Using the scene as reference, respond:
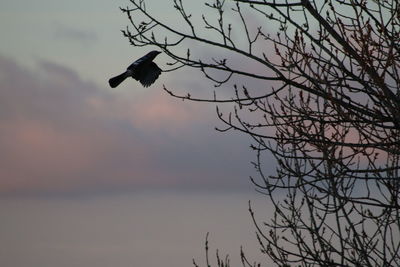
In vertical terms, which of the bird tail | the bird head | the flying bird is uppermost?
the bird head

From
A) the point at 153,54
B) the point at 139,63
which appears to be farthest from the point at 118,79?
the point at 153,54

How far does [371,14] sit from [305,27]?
23.2 inches

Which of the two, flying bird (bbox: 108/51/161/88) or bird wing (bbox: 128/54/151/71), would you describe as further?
bird wing (bbox: 128/54/151/71)

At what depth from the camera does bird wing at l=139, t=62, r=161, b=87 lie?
6.65 m

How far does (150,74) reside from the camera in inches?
262

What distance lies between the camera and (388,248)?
7.12 m

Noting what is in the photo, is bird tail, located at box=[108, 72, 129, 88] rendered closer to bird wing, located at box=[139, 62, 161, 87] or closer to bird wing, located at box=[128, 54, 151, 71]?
bird wing, located at box=[128, 54, 151, 71]

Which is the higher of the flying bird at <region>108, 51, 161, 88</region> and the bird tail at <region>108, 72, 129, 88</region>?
the flying bird at <region>108, 51, 161, 88</region>

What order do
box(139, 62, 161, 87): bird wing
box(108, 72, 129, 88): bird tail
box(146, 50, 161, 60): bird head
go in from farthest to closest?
box(139, 62, 161, 87): bird wing < box(146, 50, 161, 60): bird head < box(108, 72, 129, 88): bird tail

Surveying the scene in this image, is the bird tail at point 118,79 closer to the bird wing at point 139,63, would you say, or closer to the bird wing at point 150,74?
the bird wing at point 139,63

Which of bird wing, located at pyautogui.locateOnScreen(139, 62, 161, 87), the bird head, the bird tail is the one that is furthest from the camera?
bird wing, located at pyautogui.locateOnScreen(139, 62, 161, 87)

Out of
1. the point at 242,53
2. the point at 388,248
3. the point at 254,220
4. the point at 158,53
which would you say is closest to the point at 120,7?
the point at 158,53

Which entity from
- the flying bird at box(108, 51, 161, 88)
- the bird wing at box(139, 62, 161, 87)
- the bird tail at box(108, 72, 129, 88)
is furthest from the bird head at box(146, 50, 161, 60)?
the bird tail at box(108, 72, 129, 88)

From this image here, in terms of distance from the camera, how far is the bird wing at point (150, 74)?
6.65 meters
